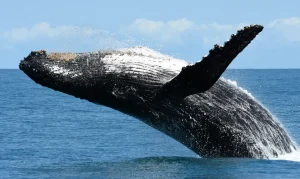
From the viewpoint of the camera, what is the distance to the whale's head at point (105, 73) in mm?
15617

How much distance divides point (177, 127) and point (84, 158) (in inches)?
172

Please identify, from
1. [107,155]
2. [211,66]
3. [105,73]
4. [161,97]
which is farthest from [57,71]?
[107,155]

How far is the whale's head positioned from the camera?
51.2 ft

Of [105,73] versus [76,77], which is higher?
[105,73]

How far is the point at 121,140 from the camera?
25.0 meters

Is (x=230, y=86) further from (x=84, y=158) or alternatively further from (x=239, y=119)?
(x=84, y=158)

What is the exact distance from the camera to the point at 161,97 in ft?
51.0

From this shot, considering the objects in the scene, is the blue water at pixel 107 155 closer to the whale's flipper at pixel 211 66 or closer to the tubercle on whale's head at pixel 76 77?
the tubercle on whale's head at pixel 76 77

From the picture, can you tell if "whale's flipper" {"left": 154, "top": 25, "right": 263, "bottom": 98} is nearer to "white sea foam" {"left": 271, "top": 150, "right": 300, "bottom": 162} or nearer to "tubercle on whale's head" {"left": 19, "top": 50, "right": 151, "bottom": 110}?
"tubercle on whale's head" {"left": 19, "top": 50, "right": 151, "bottom": 110}

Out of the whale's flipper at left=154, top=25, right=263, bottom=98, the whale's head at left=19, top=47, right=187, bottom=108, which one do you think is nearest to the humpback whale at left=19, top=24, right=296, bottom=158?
the whale's head at left=19, top=47, right=187, bottom=108

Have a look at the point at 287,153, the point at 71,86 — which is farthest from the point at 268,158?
the point at 71,86

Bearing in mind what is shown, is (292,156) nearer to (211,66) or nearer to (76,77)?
(211,66)

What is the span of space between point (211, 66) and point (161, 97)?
1.77 meters

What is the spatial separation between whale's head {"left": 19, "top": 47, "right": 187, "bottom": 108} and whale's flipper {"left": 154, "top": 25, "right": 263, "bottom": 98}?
0.78 meters
